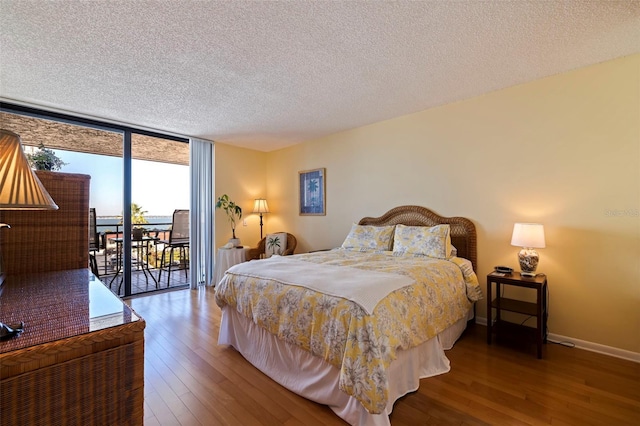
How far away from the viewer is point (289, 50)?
2303 mm

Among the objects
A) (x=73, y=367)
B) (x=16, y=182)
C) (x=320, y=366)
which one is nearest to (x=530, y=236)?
(x=320, y=366)

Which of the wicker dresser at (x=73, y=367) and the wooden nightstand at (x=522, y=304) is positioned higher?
the wicker dresser at (x=73, y=367)

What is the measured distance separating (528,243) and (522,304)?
0.63 metres

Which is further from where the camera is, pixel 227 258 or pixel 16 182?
pixel 227 258

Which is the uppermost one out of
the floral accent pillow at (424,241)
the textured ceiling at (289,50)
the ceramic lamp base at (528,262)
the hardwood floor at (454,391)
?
the textured ceiling at (289,50)

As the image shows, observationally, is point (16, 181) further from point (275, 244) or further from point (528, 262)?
point (275, 244)

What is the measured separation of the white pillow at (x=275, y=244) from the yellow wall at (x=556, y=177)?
6.29ft

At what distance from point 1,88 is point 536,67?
5216 millimetres

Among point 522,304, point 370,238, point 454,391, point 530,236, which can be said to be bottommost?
point 454,391

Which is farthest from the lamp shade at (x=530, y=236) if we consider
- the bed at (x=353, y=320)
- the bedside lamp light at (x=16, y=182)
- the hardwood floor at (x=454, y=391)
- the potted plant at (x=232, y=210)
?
the potted plant at (x=232, y=210)

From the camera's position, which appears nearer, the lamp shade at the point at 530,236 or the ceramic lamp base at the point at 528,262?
the lamp shade at the point at 530,236

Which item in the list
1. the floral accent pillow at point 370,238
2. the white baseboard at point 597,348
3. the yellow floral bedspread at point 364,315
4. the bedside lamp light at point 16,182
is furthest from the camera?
the floral accent pillow at point 370,238

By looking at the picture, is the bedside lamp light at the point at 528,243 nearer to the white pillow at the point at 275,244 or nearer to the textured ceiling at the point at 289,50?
the textured ceiling at the point at 289,50

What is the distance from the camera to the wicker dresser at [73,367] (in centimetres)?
65
